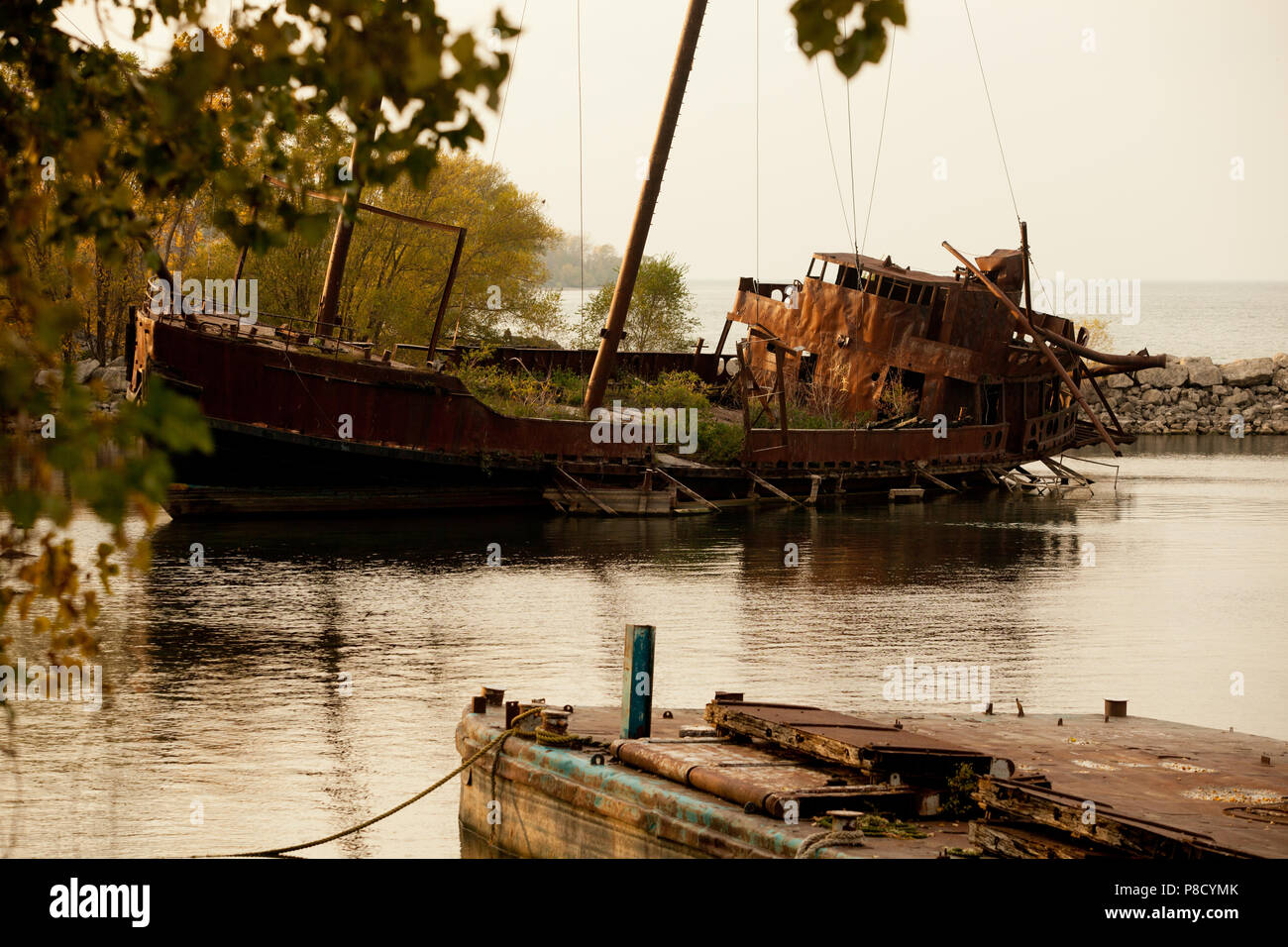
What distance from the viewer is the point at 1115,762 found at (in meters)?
10.3

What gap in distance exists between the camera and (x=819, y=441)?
3844 cm

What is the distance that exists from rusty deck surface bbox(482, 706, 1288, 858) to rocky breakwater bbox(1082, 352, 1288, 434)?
61.4 m

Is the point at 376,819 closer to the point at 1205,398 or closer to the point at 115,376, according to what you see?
the point at 115,376

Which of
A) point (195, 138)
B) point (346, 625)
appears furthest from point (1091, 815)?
point (346, 625)

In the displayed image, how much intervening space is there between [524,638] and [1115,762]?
1042cm

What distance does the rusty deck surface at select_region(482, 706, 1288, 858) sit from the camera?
8.19 m

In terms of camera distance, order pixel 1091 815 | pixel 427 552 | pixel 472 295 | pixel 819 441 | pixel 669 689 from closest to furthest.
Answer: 1. pixel 1091 815
2. pixel 669 689
3. pixel 427 552
4. pixel 819 441
5. pixel 472 295

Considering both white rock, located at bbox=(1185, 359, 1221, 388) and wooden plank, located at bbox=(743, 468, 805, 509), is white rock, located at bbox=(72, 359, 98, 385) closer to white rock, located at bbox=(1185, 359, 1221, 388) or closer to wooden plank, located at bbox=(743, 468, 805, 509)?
wooden plank, located at bbox=(743, 468, 805, 509)

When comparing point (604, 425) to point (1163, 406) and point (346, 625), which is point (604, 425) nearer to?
point (346, 625)

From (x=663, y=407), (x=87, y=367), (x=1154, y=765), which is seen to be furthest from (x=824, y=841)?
(x=87, y=367)

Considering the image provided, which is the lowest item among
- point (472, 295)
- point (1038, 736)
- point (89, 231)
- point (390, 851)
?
point (390, 851)

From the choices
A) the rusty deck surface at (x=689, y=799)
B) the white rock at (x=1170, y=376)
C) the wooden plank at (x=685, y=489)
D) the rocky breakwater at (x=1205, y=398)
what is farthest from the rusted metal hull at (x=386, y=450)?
the white rock at (x=1170, y=376)

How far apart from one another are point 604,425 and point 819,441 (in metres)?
6.75

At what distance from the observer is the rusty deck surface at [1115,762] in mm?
8188
